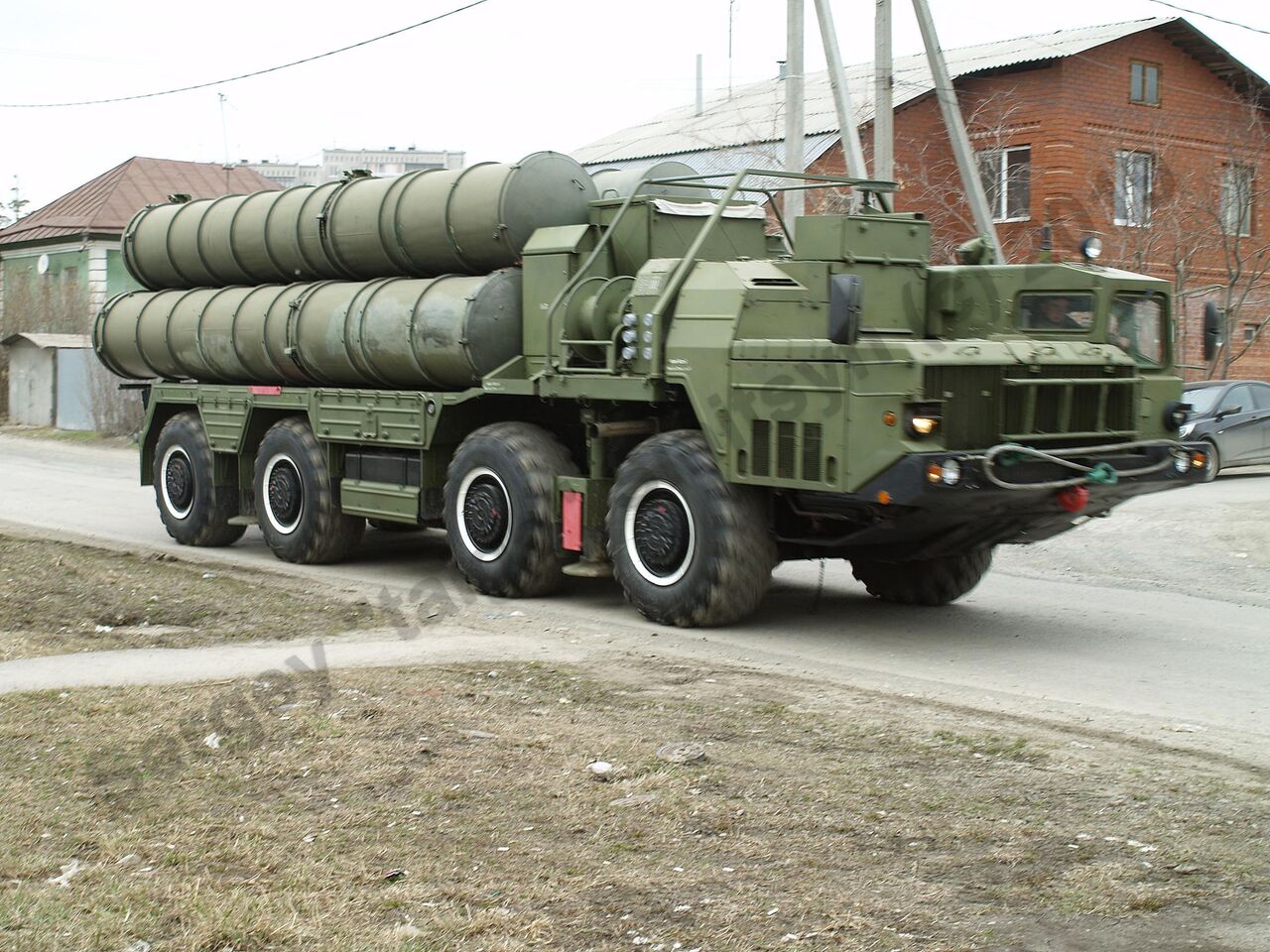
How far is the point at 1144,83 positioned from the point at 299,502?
84.6 feet

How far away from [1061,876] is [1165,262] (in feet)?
94.8

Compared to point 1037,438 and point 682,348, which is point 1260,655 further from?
point 682,348

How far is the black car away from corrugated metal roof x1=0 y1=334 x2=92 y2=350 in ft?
76.4

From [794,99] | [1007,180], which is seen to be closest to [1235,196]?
[1007,180]

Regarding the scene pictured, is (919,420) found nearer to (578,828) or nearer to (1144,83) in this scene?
(578,828)

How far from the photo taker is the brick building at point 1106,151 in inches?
1208

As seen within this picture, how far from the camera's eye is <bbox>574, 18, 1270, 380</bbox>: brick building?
3069 centimetres

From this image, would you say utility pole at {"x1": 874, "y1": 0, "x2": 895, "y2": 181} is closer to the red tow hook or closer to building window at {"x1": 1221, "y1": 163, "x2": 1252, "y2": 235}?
the red tow hook

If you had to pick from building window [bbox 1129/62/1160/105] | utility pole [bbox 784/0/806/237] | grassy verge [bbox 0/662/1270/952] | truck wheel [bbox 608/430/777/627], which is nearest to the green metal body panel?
truck wheel [bbox 608/430/777/627]

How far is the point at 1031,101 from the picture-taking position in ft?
105

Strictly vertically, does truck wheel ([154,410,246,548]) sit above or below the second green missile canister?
below

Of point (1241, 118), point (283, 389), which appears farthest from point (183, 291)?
point (1241, 118)

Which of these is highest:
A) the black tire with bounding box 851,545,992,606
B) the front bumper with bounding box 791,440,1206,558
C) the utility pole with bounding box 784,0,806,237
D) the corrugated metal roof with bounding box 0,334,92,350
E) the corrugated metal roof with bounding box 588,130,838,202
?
the corrugated metal roof with bounding box 588,130,838,202

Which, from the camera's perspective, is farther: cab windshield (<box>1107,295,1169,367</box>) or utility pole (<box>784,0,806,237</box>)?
utility pole (<box>784,0,806,237</box>)
